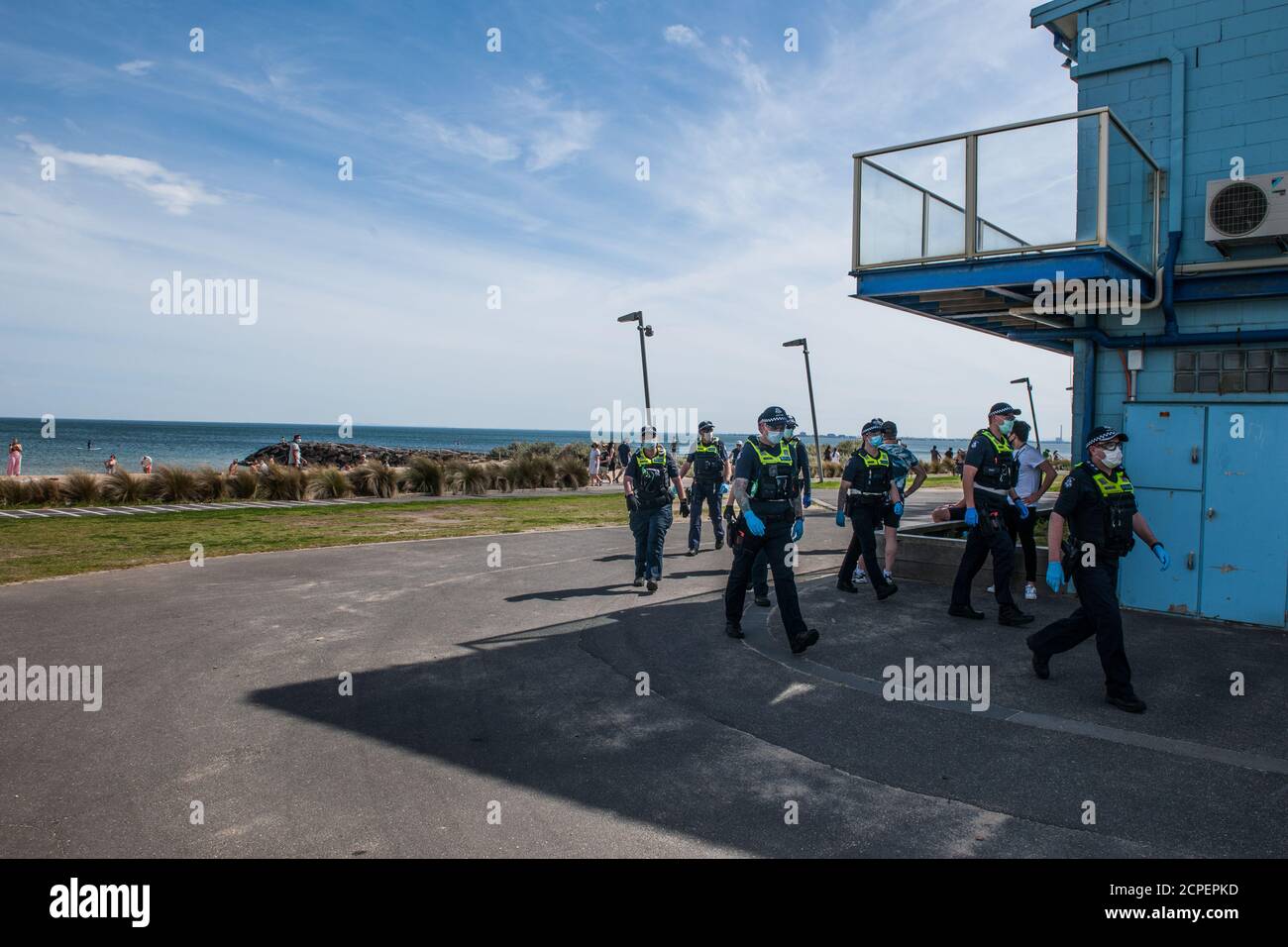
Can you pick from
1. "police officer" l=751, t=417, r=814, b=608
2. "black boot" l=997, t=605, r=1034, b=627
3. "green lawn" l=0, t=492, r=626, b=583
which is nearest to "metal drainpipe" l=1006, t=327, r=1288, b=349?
"black boot" l=997, t=605, r=1034, b=627

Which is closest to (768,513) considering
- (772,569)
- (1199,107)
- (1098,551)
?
(772,569)

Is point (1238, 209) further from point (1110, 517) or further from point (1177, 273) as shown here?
point (1110, 517)

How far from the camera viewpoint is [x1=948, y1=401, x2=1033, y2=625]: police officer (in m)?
7.99

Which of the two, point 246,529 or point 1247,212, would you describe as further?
point 246,529

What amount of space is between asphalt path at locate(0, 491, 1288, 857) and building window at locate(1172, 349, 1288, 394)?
→ 8.03ft

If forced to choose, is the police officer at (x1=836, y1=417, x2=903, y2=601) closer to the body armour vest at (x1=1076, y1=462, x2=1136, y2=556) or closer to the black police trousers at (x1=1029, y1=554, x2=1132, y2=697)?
the black police trousers at (x1=1029, y1=554, x2=1132, y2=697)

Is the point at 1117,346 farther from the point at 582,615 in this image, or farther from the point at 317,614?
the point at 317,614

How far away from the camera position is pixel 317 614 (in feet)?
27.6

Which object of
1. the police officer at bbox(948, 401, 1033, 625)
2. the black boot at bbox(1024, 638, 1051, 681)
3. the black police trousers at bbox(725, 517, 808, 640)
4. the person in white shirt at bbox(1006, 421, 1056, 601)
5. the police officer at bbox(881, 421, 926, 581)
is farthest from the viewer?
the police officer at bbox(881, 421, 926, 581)

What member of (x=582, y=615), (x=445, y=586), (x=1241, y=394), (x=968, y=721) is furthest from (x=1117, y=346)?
(x=445, y=586)

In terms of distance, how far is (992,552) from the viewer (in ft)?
26.3

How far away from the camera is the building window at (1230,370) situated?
810 cm

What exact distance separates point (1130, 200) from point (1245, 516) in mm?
3587
